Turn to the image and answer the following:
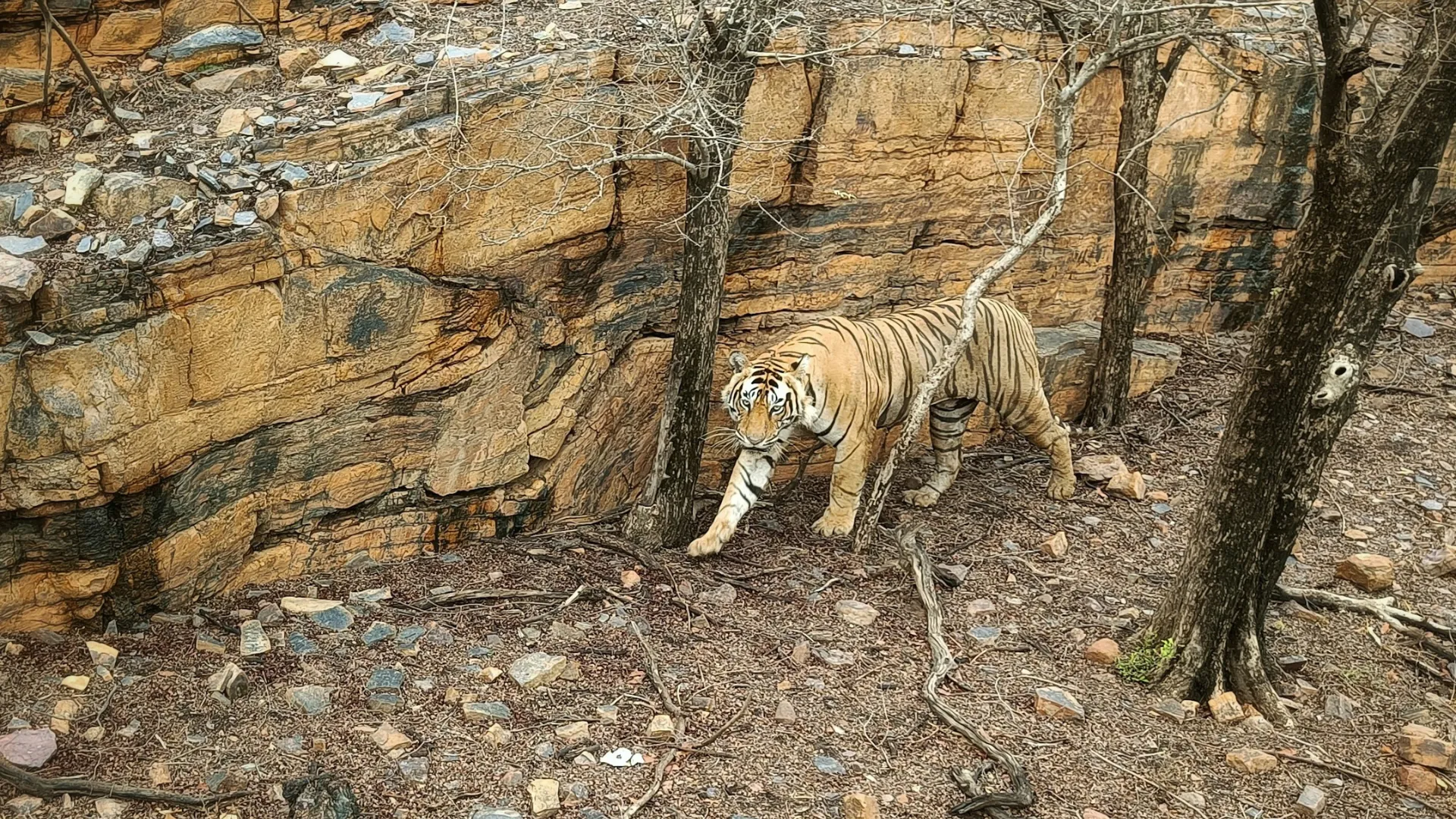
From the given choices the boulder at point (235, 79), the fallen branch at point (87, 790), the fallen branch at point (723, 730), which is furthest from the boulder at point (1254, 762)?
→ the boulder at point (235, 79)

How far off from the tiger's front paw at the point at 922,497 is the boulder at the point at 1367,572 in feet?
7.51

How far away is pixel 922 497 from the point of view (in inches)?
293

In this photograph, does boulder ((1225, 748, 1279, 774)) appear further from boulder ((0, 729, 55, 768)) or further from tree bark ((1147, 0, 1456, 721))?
boulder ((0, 729, 55, 768))

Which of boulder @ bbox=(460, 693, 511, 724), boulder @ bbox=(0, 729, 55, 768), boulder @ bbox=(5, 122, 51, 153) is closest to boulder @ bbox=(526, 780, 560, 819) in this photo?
boulder @ bbox=(460, 693, 511, 724)

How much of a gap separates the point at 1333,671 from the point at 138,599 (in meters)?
5.62

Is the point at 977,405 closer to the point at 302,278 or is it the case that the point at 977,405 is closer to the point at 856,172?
the point at 856,172

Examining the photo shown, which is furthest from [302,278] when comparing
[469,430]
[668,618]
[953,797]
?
[953,797]

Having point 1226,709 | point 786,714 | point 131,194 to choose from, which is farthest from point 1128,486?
point 131,194

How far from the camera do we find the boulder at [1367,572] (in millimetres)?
6379

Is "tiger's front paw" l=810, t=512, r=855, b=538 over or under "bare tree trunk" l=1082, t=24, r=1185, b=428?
under

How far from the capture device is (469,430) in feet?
21.6

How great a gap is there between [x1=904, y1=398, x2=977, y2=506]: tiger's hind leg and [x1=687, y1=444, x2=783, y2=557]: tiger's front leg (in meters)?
1.27

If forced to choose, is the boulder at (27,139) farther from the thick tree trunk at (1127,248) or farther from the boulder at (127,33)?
the thick tree trunk at (1127,248)

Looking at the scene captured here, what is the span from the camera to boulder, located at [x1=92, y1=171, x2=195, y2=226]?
5.48 metres
